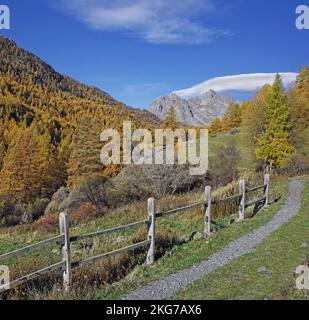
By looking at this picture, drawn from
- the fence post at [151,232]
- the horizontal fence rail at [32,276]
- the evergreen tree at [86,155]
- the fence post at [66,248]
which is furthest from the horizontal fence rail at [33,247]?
the evergreen tree at [86,155]

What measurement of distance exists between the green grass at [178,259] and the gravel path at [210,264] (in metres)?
0.22

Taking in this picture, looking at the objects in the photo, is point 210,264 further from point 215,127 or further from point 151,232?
point 215,127

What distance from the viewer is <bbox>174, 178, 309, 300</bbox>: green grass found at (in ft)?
22.3

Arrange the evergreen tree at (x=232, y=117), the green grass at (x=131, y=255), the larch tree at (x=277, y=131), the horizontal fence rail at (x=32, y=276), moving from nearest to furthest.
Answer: the horizontal fence rail at (x=32, y=276) < the green grass at (x=131, y=255) < the larch tree at (x=277, y=131) < the evergreen tree at (x=232, y=117)

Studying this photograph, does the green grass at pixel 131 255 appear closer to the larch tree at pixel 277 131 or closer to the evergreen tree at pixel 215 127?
the larch tree at pixel 277 131

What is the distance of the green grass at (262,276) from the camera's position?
267 inches

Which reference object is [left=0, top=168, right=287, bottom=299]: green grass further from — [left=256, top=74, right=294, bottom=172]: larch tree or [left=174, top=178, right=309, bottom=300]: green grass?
[left=256, top=74, right=294, bottom=172]: larch tree

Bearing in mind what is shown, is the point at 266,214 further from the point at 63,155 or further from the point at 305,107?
the point at 63,155

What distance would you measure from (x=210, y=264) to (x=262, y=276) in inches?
65.4

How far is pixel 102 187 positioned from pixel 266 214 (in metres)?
22.4

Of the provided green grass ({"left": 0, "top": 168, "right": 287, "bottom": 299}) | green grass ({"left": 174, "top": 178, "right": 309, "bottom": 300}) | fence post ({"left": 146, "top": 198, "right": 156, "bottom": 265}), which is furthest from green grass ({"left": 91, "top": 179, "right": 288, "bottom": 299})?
green grass ({"left": 174, "top": 178, "right": 309, "bottom": 300})

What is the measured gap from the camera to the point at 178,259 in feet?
31.7

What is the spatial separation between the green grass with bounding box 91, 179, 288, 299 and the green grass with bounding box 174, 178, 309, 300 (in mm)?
1077

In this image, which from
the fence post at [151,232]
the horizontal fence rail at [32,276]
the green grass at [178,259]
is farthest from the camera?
the fence post at [151,232]
